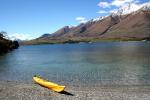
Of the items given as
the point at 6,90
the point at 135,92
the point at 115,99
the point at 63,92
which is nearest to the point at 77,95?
the point at 63,92

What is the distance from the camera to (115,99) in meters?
38.1

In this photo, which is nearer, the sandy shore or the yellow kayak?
the sandy shore

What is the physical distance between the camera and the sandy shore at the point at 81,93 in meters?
39.7

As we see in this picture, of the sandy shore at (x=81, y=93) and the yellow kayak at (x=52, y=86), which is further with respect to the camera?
the yellow kayak at (x=52, y=86)

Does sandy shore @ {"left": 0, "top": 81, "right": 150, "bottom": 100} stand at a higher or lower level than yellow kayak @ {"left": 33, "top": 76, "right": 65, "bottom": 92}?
lower

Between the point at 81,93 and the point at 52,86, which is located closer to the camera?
the point at 81,93

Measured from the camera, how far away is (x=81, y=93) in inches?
1683

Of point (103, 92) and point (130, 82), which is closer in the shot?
point (103, 92)

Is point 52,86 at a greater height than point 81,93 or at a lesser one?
→ greater

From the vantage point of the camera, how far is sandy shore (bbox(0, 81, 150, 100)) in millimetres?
39656

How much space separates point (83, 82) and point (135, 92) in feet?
44.4

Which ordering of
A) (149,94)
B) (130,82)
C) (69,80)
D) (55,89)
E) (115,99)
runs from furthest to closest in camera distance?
(69,80) → (130,82) → (55,89) → (149,94) → (115,99)

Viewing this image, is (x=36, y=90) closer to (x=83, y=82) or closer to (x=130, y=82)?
(x=83, y=82)

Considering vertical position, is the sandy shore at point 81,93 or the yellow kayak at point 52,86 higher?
the yellow kayak at point 52,86
